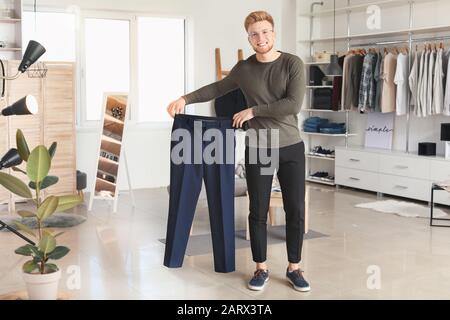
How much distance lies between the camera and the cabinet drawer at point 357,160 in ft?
24.0

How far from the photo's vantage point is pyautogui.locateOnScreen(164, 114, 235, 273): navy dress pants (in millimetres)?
3953

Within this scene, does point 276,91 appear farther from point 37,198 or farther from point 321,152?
point 321,152

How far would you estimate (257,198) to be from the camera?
141 inches

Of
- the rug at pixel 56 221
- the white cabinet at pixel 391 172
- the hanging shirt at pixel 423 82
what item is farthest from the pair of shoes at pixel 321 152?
the rug at pixel 56 221

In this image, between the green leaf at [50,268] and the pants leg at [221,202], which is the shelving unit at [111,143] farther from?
the green leaf at [50,268]

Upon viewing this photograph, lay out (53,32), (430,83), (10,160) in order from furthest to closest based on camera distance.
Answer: (53,32), (430,83), (10,160)

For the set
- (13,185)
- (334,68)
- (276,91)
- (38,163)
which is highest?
(334,68)

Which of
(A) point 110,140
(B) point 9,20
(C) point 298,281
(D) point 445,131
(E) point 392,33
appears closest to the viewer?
(C) point 298,281

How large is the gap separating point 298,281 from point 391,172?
3729 mm

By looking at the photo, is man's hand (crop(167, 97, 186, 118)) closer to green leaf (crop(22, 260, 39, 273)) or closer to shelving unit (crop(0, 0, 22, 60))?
green leaf (crop(22, 260, 39, 273))

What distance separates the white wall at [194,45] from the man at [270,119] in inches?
160

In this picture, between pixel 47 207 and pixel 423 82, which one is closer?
pixel 47 207

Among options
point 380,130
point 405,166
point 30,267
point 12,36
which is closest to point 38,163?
point 30,267
